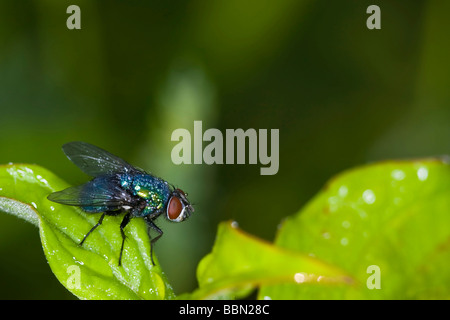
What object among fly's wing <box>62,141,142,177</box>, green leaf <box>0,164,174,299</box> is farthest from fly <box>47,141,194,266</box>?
green leaf <box>0,164,174,299</box>

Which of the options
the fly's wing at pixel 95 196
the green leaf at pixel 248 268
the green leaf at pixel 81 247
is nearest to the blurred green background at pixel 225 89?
the fly's wing at pixel 95 196

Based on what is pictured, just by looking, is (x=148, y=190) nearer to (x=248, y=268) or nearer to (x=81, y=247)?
(x=81, y=247)

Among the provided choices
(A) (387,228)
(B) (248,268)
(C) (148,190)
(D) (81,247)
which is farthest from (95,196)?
(A) (387,228)

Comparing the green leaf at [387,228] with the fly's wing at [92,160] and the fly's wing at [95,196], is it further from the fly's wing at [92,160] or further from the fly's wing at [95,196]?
the fly's wing at [92,160]

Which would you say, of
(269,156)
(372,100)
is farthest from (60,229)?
(372,100)

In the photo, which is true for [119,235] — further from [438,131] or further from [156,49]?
[438,131]

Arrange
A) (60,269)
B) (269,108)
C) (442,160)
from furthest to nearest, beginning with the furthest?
(269,108) → (442,160) → (60,269)

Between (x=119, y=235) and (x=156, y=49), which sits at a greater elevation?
(x=156, y=49)
